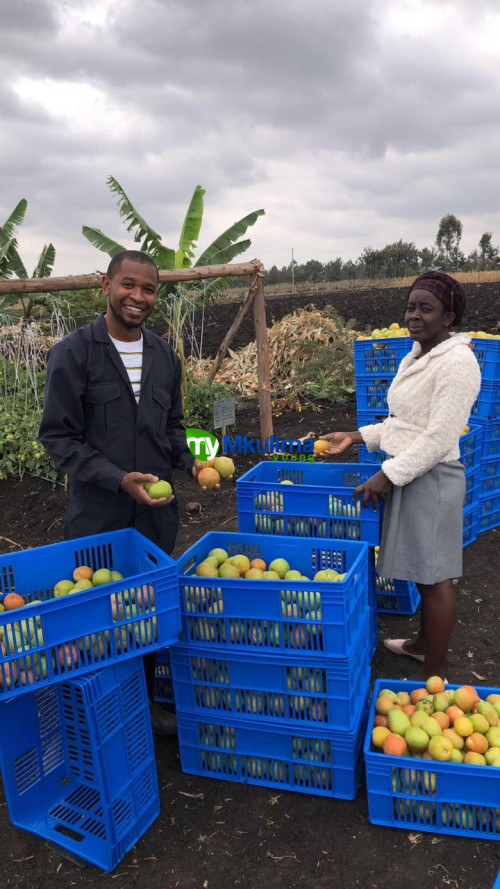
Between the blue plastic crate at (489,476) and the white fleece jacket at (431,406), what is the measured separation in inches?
91.0

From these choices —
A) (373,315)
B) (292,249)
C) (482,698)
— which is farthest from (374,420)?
(292,249)

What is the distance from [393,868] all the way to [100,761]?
117 cm

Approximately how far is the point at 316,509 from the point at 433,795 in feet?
4.52

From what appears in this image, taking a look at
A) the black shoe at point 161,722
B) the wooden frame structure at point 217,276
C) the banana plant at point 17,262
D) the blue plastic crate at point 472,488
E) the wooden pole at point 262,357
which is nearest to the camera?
the black shoe at point 161,722

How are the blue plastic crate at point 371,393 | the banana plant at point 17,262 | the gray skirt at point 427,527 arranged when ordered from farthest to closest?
the banana plant at point 17,262 < the blue plastic crate at point 371,393 < the gray skirt at point 427,527

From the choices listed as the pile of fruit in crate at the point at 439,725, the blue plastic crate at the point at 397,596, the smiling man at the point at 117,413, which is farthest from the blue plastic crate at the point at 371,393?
the pile of fruit in crate at the point at 439,725

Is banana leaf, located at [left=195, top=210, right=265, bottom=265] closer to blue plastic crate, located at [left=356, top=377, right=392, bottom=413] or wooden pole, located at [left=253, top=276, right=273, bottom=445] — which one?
wooden pole, located at [left=253, top=276, right=273, bottom=445]

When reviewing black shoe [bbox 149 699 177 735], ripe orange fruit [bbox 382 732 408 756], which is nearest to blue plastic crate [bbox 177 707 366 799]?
ripe orange fruit [bbox 382 732 408 756]

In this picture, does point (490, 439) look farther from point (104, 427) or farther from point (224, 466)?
point (104, 427)

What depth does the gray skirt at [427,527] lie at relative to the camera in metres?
2.89

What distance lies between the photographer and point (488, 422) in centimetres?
500

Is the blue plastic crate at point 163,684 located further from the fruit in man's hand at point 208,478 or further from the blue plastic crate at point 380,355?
the blue plastic crate at point 380,355

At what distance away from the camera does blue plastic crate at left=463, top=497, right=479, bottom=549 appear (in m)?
4.94

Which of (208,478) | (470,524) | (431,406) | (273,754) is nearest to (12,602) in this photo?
(273,754)
